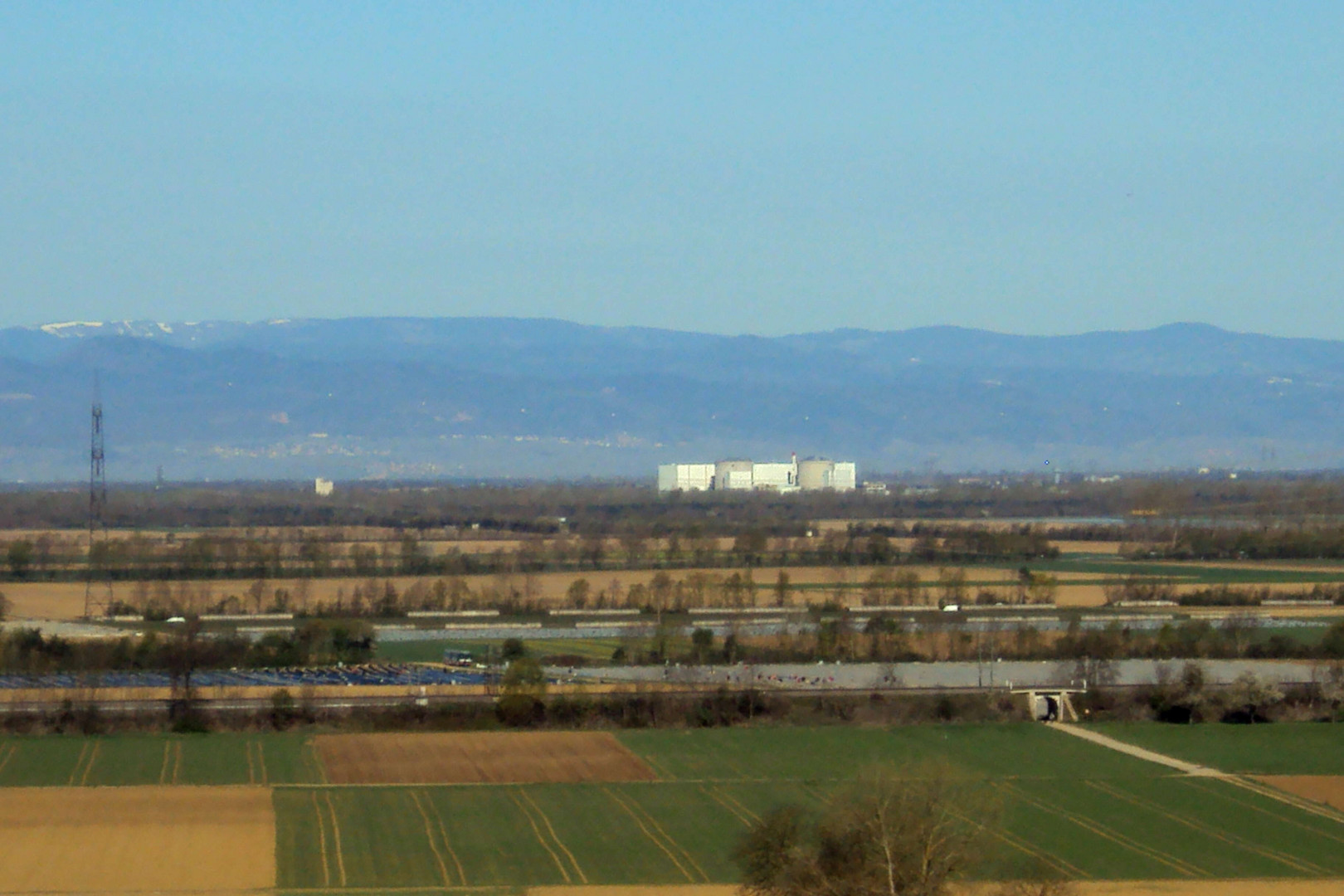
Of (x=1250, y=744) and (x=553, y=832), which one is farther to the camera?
(x=1250, y=744)

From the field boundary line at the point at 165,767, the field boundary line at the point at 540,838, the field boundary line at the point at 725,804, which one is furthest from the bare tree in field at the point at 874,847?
the field boundary line at the point at 165,767

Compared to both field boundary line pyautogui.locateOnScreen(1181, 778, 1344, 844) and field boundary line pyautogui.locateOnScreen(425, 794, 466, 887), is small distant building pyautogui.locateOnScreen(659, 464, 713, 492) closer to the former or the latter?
field boundary line pyautogui.locateOnScreen(1181, 778, 1344, 844)

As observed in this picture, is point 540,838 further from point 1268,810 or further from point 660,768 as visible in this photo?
point 1268,810

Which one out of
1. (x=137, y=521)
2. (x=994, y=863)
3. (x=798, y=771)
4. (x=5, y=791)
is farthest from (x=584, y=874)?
(x=137, y=521)

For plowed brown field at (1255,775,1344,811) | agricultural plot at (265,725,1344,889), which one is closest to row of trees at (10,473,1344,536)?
agricultural plot at (265,725,1344,889)

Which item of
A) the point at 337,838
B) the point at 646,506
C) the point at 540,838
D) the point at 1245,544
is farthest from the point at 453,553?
the point at 540,838
